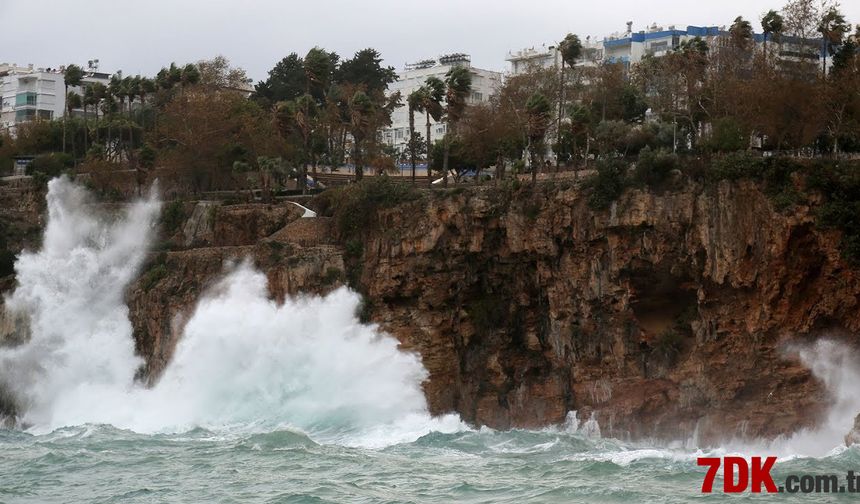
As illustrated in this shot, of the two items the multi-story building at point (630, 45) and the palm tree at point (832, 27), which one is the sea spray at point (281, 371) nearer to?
the palm tree at point (832, 27)

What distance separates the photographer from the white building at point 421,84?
96.3 m

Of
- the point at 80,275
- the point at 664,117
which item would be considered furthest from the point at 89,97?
the point at 664,117

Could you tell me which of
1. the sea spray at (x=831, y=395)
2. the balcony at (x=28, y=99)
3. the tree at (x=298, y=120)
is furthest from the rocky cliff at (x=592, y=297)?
the balcony at (x=28, y=99)

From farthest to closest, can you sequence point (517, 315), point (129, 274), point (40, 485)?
point (129, 274)
point (517, 315)
point (40, 485)

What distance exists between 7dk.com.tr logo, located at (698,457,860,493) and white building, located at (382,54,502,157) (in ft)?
186

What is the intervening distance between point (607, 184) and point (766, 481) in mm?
14712

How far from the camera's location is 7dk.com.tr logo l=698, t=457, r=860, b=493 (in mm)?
35406

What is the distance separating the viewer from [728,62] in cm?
6206

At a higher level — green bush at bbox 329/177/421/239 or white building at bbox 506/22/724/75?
white building at bbox 506/22/724/75

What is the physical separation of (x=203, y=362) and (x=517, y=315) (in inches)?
454

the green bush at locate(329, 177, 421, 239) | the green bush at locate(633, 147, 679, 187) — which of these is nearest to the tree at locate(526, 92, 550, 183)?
the green bush at locate(329, 177, 421, 239)

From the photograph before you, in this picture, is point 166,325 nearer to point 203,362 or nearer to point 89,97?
point 203,362

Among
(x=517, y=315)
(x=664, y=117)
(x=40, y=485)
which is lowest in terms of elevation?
(x=40, y=485)

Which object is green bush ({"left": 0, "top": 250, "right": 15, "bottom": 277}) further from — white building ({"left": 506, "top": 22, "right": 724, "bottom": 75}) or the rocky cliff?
white building ({"left": 506, "top": 22, "right": 724, "bottom": 75})
